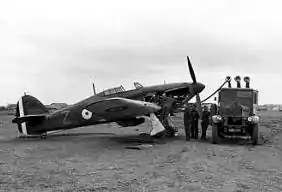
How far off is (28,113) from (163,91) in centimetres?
690

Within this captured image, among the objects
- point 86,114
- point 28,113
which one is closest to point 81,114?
point 86,114

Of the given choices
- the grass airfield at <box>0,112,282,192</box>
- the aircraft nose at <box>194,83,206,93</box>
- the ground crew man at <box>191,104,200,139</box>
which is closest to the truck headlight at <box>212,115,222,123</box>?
the ground crew man at <box>191,104,200,139</box>

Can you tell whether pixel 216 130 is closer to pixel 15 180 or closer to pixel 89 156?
pixel 89 156

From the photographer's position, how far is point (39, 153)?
13.2 m

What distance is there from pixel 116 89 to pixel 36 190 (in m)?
11.4

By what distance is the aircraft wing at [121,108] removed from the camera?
15.8 meters

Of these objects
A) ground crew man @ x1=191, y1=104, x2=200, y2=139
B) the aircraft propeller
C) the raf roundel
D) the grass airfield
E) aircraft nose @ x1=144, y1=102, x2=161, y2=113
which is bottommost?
the grass airfield

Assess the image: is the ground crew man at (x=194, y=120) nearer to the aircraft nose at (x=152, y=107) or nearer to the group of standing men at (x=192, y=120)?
the group of standing men at (x=192, y=120)

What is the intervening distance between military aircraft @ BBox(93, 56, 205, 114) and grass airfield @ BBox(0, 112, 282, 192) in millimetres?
3864

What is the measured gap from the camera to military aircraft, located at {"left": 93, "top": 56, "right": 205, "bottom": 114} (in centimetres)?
1788

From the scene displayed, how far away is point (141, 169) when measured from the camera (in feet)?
31.5

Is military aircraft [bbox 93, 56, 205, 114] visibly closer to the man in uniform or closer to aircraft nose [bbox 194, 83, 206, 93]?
aircraft nose [bbox 194, 83, 206, 93]

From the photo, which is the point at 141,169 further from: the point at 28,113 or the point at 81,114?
the point at 28,113

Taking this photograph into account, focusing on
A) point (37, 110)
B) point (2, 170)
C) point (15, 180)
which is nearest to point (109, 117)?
point (37, 110)
